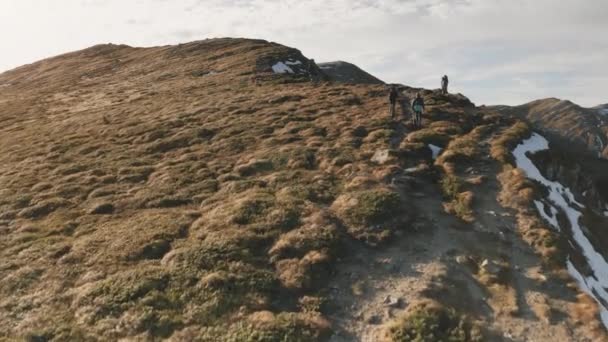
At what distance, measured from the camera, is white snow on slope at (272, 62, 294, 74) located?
72125mm

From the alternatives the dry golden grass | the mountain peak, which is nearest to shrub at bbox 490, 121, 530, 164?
the mountain peak

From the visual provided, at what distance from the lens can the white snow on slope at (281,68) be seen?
2840 inches

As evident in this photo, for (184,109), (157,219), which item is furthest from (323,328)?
(184,109)

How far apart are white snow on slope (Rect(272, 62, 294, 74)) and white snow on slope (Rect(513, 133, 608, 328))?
133 ft

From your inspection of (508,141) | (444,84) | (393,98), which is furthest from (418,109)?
(444,84)

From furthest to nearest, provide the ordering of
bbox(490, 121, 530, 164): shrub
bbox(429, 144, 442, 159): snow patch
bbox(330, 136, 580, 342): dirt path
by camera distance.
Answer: bbox(429, 144, 442, 159): snow patch, bbox(490, 121, 530, 164): shrub, bbox(330, 136, 580, 342): dirt path

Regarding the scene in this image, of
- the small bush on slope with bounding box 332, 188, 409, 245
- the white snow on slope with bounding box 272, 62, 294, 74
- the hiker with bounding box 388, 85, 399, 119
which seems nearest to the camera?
the small bush on slope with bounding box 332, 188, 409, 245

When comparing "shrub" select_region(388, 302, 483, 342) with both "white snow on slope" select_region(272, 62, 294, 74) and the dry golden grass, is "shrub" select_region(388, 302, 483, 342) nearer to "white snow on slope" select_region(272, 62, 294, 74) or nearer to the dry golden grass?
the dry golden grass

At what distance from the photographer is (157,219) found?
1147 inches

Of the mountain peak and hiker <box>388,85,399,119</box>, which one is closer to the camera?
the mountain peak

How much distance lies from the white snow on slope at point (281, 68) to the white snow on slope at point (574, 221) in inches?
1596

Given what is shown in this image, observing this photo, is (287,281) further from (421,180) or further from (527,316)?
(421,180)

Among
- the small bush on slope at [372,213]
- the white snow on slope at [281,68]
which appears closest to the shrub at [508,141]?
the small bush on slope at [372,213]

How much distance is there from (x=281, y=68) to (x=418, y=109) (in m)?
38.2
